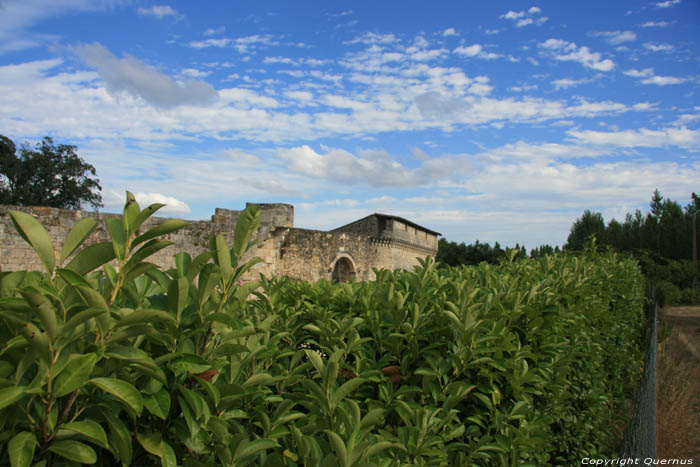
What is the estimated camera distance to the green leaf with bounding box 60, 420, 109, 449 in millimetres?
861

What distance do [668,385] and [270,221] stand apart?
31.7 feet

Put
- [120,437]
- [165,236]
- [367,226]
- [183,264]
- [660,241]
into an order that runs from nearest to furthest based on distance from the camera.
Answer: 1. [120,437]
2. [183,264]
3. [165,236]
4. [367,226]
5. [660,241]

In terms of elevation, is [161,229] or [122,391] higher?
[161,229]

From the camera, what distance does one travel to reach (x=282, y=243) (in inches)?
557

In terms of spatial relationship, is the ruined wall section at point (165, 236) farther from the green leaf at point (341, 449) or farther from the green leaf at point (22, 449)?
the green leaf at point (22, 449)

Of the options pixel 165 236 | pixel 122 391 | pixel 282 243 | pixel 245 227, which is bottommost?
pixel 122 391

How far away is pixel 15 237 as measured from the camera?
28.8 ft

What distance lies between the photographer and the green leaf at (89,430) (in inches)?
33.9

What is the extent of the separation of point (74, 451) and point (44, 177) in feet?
130

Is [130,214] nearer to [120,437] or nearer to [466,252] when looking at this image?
[120,437]

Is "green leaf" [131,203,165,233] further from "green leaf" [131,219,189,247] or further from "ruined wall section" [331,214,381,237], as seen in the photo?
"ruined wall section" [331,214,381,237]

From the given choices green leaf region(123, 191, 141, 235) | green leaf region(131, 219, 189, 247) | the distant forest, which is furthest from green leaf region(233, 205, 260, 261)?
the distant forest

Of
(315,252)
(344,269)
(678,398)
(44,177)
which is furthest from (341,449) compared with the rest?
(44,177)

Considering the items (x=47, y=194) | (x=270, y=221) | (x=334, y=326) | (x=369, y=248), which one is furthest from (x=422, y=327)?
(x=47, y=194)
